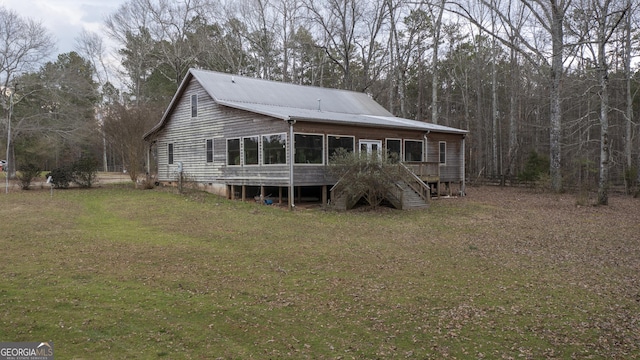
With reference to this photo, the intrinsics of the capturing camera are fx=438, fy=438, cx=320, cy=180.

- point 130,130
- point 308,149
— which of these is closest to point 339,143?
point 308,149

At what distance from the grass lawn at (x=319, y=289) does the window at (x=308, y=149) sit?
14.6 feet

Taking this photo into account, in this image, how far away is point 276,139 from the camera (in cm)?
1786

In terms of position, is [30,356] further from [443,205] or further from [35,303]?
[443,205]

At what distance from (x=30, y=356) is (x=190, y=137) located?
19644mm

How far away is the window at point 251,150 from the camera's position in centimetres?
1894

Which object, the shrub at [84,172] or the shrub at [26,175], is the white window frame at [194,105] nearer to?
the shrub at [84,172]

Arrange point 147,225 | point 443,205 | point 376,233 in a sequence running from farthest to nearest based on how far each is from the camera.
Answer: point 443,205 < point 147,225 < point 376,233

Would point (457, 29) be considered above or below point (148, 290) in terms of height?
above

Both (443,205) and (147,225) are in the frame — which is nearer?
(147,225)

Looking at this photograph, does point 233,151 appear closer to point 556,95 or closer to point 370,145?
point 370,145

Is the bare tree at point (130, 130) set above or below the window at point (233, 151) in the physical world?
above

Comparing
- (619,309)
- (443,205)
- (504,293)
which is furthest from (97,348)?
(443,205)

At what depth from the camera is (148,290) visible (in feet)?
21.4

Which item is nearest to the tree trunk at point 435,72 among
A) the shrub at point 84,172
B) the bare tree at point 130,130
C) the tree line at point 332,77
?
the tree line at point 332,77
